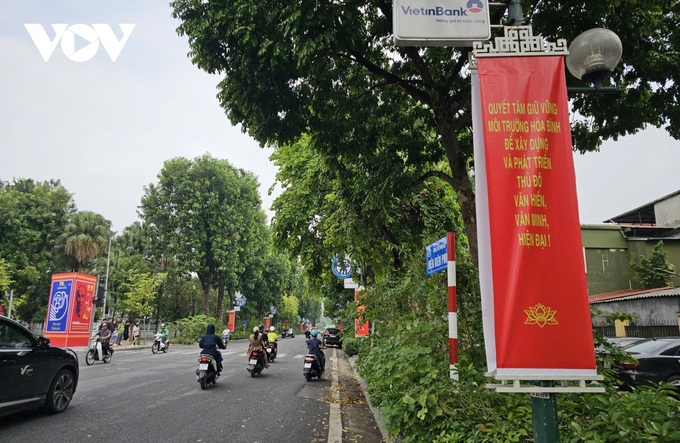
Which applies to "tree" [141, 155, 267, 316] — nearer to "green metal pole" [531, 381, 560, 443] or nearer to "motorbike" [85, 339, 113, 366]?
"motorbike" [85, 339, 113, 366]

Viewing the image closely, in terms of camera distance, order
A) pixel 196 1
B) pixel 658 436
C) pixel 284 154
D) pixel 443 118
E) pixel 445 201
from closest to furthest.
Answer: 1. pixel 658 436
2. pixel 196 1
3. pixel 443 118
4. pixel 445 201
5. pixel 284 154

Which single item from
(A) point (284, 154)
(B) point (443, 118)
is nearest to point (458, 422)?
(B) point (443, 118)

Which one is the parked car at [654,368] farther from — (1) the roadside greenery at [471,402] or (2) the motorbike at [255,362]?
(2) the motorbike at [255,362]

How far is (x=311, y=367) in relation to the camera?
1302cm

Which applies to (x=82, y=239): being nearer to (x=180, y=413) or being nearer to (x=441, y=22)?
(x=180, y=413)

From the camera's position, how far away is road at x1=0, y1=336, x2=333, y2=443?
20.6 feet

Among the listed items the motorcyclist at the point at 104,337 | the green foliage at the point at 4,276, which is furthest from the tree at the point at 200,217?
the motorcyclist at the point at 104,337

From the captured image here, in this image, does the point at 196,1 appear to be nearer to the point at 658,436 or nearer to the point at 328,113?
the point at 328,113

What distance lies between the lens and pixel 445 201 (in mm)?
14633

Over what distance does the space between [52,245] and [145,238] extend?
9358mm

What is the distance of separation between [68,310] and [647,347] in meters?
20.7

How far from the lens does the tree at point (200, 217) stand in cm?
3838

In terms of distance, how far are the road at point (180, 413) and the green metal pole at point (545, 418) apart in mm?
3884

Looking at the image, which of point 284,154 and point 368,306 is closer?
point 368,306
